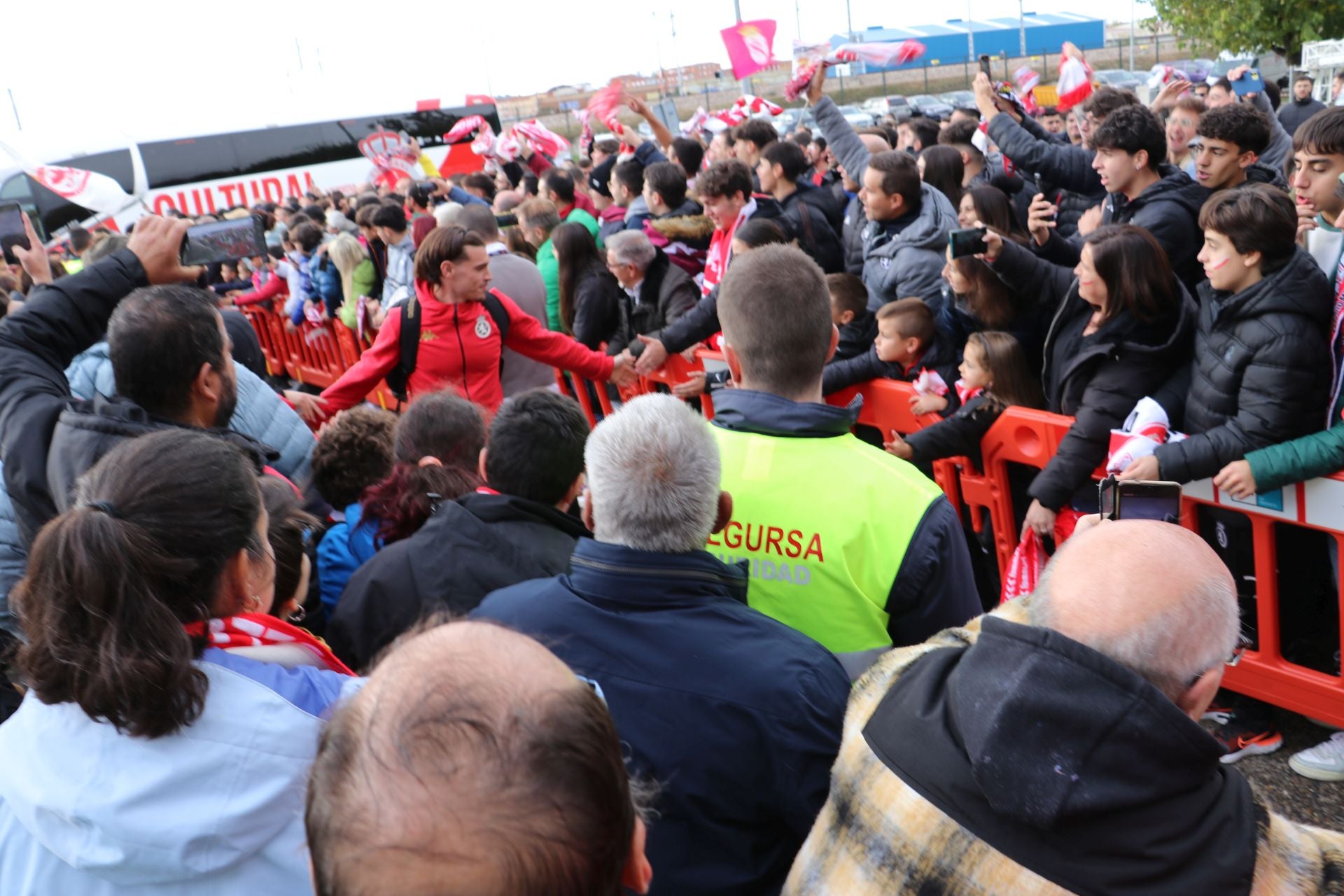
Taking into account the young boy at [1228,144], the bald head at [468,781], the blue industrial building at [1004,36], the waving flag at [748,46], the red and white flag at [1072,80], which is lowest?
the bald head at [468,781]

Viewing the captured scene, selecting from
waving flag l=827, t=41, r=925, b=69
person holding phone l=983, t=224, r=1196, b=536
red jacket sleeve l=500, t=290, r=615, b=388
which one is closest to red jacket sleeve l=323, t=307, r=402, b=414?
red jacket sleeve l=500, t=290, r=615, b=388

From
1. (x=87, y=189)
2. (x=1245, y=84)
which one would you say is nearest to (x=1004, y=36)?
(x=1245, y=84)

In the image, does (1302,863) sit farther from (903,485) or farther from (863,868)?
(903,485)

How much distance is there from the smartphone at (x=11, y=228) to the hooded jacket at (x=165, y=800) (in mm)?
4589

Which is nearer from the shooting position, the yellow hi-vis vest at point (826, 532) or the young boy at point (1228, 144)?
the yellow hi-vis vest at point (826, 532)

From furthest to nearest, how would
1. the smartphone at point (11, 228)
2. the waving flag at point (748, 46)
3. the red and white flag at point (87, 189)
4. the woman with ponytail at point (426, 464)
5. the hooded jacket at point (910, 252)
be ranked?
1. the waving flag at point (748, 46)
2. the red and white flag at point (87, 189)
3. the smartphone at point (11, 228)
4. the hooded jacket at point (910, 252)
5. the woman with ponytail at point (426, 464)

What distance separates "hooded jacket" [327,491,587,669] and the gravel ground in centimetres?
231

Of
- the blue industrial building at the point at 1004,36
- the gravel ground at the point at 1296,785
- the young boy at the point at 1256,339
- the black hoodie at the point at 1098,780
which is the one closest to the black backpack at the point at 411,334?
the young boy at the point at 1256,339

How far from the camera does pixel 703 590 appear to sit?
1982 mm

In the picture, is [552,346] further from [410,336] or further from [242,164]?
[242,164]

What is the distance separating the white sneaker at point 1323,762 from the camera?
327cm

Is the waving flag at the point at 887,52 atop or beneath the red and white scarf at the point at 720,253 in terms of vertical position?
atop

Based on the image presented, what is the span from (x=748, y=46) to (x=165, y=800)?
1144cm

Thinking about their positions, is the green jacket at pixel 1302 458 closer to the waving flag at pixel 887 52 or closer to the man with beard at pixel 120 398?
the man with beard at pixel 120 398
